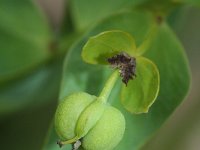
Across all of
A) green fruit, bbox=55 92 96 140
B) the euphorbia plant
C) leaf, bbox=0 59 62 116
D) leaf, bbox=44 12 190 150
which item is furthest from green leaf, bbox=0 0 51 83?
green fruit, bbox=55 92 96 140

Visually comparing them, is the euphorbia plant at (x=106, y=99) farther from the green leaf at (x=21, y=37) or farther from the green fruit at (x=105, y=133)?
the green leaf at (x=21, y=37)

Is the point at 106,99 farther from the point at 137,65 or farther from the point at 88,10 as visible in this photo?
the point at 88,10

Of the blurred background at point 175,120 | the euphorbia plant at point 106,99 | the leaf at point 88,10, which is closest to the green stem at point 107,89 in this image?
the euphorbia plant at point 106,99

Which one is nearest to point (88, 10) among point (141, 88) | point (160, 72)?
point (160, 72)

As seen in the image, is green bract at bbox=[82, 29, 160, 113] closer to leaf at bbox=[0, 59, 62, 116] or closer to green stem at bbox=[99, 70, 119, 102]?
green stem at bbox=[99, 70, 119, 102]

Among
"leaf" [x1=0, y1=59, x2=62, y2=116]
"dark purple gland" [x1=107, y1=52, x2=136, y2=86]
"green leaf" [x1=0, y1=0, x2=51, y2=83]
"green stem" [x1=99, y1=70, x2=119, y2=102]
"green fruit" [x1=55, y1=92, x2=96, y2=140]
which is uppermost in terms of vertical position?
"dark purple gland" [x1=107, y1=52, x2=136, y2=86]
